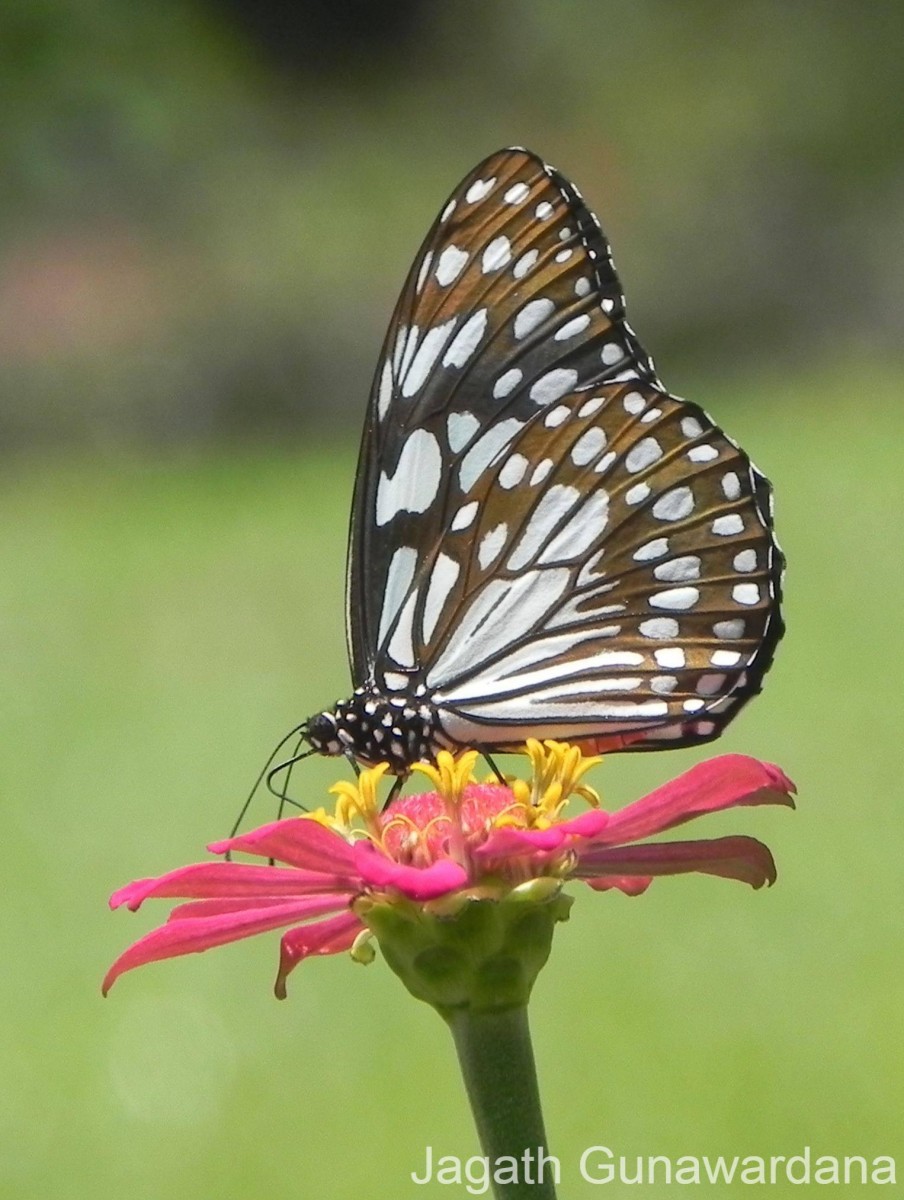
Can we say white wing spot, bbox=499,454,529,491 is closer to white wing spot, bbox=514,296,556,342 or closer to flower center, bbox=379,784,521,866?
white wing spot, bbox=514,296,556,342

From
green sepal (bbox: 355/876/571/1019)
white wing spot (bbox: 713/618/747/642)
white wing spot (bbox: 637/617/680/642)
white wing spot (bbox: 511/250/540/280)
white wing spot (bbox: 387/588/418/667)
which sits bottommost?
green sepal (bbox: 355/876/571/1019)

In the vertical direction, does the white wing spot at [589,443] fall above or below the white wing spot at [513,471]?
above

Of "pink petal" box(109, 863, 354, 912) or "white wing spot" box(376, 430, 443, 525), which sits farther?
"white wing spot" box(376, 430, 443, 525)

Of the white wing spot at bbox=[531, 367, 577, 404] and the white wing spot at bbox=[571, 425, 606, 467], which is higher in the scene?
the white wing spot at bbox=[531, 367, 577, 404]

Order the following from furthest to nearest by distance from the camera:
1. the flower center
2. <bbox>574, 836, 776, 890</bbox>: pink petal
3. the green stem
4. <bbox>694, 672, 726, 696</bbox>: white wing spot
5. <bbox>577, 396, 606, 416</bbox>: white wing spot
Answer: <bbox>577, 396, 606, 416</bbox>: white wing spot
<bbox>694, 672, 726, 696</bbox>: white wing spot
the flower center
<bbox>574, 836, 776, 890</bbox>: pink petal
the green stem

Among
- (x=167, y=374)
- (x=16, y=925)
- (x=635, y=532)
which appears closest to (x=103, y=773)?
(x=16, y=925)

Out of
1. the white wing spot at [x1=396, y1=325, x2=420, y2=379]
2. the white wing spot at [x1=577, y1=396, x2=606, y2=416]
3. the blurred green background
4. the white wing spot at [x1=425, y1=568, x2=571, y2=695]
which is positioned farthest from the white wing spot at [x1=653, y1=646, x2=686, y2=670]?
the blurred green background

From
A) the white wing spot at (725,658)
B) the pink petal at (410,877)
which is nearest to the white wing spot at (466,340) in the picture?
the white wing spot at (725,658)

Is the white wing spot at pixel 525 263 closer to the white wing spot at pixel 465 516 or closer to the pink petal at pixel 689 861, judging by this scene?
the white wing spot at pixel 465 516

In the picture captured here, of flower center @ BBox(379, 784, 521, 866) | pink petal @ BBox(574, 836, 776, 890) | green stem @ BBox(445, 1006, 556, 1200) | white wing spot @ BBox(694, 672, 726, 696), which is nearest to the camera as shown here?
green stem @ BBox(445, 1006, 556, 1200)
